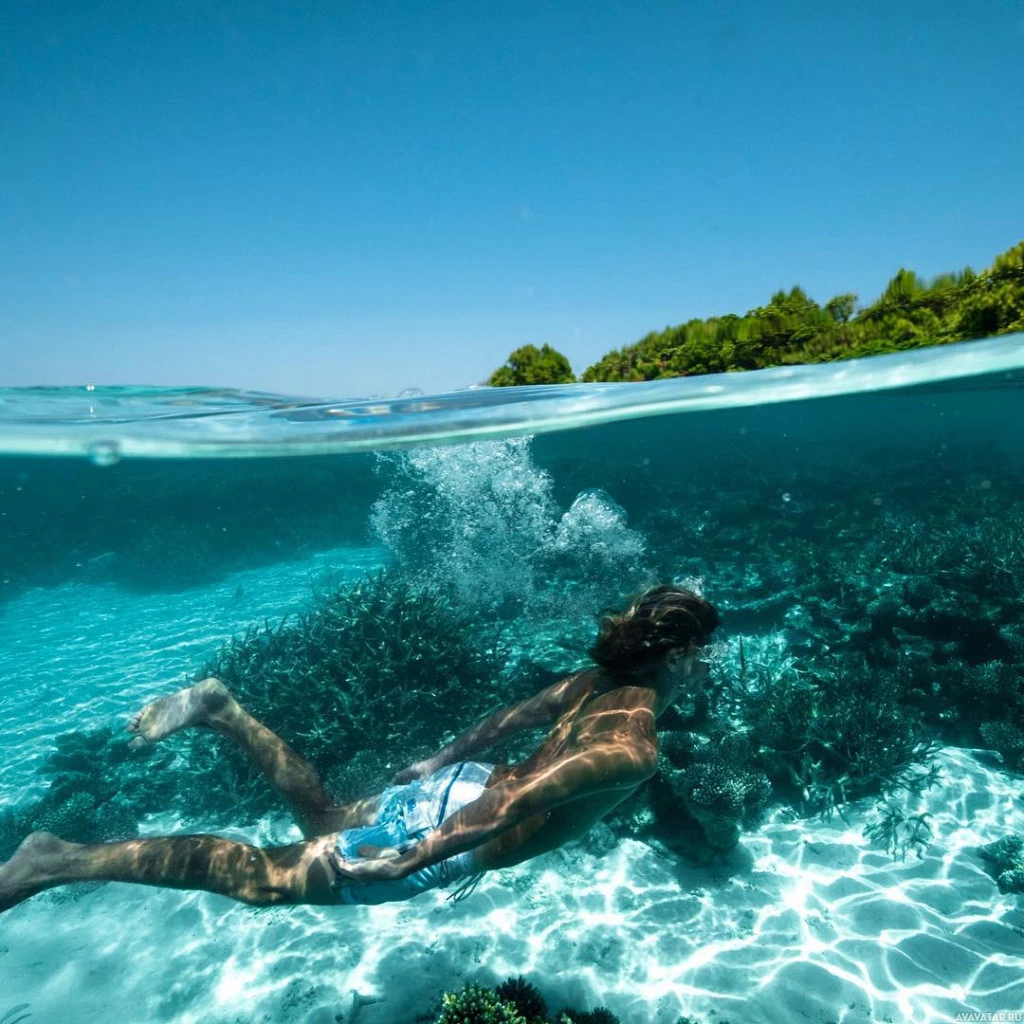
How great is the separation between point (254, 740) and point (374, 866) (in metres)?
2.47

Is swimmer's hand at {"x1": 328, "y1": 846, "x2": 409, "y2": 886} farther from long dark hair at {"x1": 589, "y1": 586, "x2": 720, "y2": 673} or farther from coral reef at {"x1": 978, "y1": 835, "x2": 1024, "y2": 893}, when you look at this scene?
coral reef at {"x1": 978, "y1": 835, "x2": 1024, "y2": 893}

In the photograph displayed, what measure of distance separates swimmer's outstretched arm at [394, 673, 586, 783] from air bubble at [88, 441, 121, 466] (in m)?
12.1

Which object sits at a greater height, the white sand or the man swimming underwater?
the man swimming underwater

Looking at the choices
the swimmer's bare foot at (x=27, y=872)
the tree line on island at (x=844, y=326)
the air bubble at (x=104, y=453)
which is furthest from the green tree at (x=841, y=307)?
the air bubble at (x=104, y=453)

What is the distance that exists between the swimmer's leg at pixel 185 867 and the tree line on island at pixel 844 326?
35.4ft

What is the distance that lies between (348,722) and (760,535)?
11.9 m

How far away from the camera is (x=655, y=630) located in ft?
13.2

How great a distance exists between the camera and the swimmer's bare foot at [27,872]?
4.21m

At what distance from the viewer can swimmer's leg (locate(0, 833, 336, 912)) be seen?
13.1 feet

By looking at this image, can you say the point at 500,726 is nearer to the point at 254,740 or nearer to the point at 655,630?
the point at 655,630

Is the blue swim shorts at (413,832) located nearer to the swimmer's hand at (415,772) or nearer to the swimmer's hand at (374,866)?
the swimmer's hand at (374,866)

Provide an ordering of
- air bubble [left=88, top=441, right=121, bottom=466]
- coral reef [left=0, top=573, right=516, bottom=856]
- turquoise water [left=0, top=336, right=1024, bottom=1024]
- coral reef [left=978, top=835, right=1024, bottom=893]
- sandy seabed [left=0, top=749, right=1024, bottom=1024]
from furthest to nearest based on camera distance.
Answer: air bubble [left=88, top=441, right=121, bottom=466] → coral reef [left=0, top=573, right=516, bottom=856] → coral reef [left=978, top=835, right=1024, bottom=893] → turquoise water [left=0, top=336, right=1024, bottom=1024] → sandy seabed [left=0, top=749, right=1024, bottom=1024]

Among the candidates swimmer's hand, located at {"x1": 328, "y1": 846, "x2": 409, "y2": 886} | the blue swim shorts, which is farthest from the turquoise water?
swimmer's hand, located at {"x1": 328, "y1": 846, "x2": 409, "y2": 886}

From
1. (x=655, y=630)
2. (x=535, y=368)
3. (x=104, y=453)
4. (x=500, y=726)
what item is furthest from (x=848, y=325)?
(x=104, y=453)
